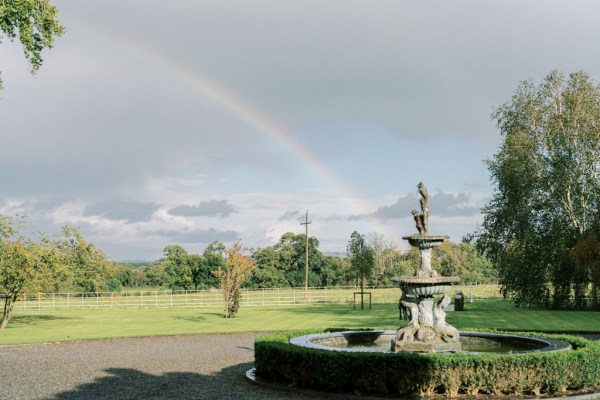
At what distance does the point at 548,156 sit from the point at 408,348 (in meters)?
34.6

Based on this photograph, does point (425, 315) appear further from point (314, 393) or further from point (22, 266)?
point (22, 266)

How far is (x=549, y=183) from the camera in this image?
45031mm

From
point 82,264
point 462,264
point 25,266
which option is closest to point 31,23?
point 25,266

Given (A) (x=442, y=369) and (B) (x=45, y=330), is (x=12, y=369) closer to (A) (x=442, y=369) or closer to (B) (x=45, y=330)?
(A) (x=442, y=369)

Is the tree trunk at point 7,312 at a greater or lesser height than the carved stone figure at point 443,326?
lesser

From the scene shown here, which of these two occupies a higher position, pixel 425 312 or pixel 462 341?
pixel 425 312

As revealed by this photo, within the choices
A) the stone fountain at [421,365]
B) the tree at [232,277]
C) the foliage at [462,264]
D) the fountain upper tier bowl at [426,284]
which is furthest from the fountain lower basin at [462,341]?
the foliage at [462,264]

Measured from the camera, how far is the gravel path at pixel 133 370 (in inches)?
564

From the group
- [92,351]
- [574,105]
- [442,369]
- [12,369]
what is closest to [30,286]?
[92,351]

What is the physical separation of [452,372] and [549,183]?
3583 cm

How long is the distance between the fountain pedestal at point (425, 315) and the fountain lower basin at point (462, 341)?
58.8 inches

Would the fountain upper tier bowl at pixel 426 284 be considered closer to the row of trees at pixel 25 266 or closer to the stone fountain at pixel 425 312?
the stone fountain at pixel 425 312

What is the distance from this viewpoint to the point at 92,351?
22875mm

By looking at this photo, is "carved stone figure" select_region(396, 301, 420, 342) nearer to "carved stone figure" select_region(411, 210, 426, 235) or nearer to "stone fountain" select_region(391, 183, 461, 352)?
"stone fountain" select_region(391, 183, 461, 352)
